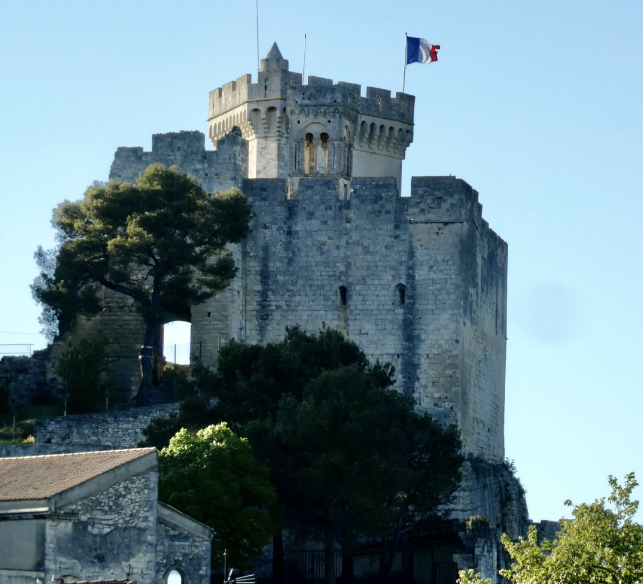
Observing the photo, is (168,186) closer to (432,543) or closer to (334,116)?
(334,116)

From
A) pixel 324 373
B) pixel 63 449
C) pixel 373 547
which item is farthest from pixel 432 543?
pixel 63 449

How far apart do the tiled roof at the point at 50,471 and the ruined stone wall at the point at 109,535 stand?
1.72 ft

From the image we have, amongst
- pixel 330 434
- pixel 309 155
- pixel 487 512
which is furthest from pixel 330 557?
pixel 309 155

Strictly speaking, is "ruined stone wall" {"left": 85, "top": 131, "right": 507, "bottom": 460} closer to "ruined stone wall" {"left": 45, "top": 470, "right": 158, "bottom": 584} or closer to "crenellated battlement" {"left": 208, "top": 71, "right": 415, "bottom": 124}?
"crenellated battlement" {"left": 208, "top": 71, "right": 415, "bottom": 124}

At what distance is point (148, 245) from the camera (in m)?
57.3

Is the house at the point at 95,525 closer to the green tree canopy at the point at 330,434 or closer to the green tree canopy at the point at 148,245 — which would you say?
the green tree canopy at the point at 330,434

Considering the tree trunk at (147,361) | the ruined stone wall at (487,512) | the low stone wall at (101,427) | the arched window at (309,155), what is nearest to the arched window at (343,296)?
the arched window at (309,155)

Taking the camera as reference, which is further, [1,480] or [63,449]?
[63,449]

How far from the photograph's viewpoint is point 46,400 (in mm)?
59688

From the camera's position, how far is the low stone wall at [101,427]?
54.6 metres

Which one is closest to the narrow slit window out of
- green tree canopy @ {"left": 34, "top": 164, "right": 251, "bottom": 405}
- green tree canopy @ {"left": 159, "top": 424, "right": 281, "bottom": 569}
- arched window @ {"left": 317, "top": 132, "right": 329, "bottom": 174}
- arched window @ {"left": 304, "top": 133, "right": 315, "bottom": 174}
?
arched window @ {"left": 317, "top": 132, "right": 329, "bottom": 174}

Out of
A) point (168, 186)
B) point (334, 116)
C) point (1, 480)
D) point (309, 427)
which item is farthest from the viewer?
point (334, 116)

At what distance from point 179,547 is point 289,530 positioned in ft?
29.5

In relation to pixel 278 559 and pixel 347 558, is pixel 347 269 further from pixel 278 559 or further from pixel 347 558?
pixel 278 559
